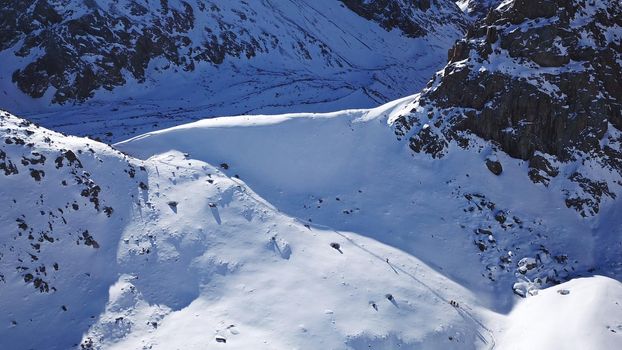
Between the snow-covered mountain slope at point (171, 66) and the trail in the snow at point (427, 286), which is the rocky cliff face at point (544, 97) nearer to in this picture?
the trail in the snow at point (427, 286)

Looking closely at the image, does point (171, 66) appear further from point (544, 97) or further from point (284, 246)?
point (544, 97)

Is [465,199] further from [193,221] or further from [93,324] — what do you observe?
[93,324]

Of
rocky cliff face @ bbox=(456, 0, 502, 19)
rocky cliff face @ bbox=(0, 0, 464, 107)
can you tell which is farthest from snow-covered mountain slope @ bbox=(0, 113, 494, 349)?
rocky cliff face @ bbox=(456, 0, 502, 19)

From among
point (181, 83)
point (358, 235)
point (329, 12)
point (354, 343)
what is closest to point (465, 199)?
point (358, 235)

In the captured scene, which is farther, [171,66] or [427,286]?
[171,66]

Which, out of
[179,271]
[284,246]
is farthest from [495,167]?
[179,271]

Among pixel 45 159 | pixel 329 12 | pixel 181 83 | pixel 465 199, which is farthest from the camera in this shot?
pixel 329 12

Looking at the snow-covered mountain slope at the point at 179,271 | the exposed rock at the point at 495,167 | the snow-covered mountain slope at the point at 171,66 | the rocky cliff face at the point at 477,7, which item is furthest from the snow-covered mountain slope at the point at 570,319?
the rocky cliff face at the point at 477,7
